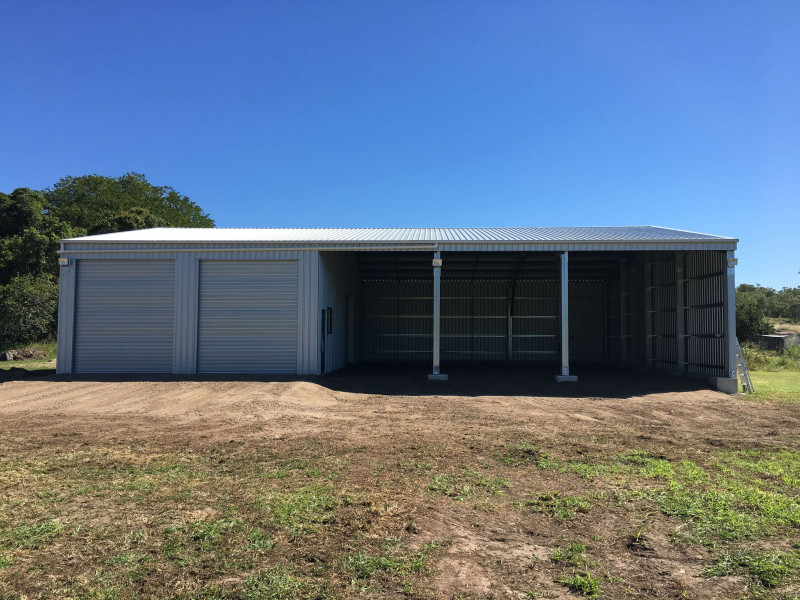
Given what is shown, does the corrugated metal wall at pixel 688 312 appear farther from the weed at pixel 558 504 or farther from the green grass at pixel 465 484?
the weed at pixel 558 504

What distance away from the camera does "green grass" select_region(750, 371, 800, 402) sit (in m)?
14.9

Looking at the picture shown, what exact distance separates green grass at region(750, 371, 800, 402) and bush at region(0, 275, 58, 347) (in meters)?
32.4

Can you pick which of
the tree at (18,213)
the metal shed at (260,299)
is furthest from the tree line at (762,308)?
the tree at (18,213)

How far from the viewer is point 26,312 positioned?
2861 centimetres

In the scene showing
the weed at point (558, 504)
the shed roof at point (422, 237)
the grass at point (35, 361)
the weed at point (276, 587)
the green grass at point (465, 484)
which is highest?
the shed roof at point (422, 237)

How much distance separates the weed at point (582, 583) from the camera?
147 inches

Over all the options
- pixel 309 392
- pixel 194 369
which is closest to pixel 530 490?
pixel 309 392

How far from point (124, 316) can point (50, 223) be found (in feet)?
92.3

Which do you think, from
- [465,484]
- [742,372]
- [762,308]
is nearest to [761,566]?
[465,484]

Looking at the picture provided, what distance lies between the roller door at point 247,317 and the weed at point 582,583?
14228 mm

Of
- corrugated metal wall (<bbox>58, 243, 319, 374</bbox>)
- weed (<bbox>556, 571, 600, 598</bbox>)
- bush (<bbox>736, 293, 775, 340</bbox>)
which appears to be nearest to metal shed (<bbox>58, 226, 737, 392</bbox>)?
corrugated metal wall (<bbox>58, 243, 319, 374</bbox>)

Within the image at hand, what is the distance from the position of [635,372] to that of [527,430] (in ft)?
45.0

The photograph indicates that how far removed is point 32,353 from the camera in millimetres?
25141

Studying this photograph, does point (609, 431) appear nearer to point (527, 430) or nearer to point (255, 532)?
point (527, 430)
